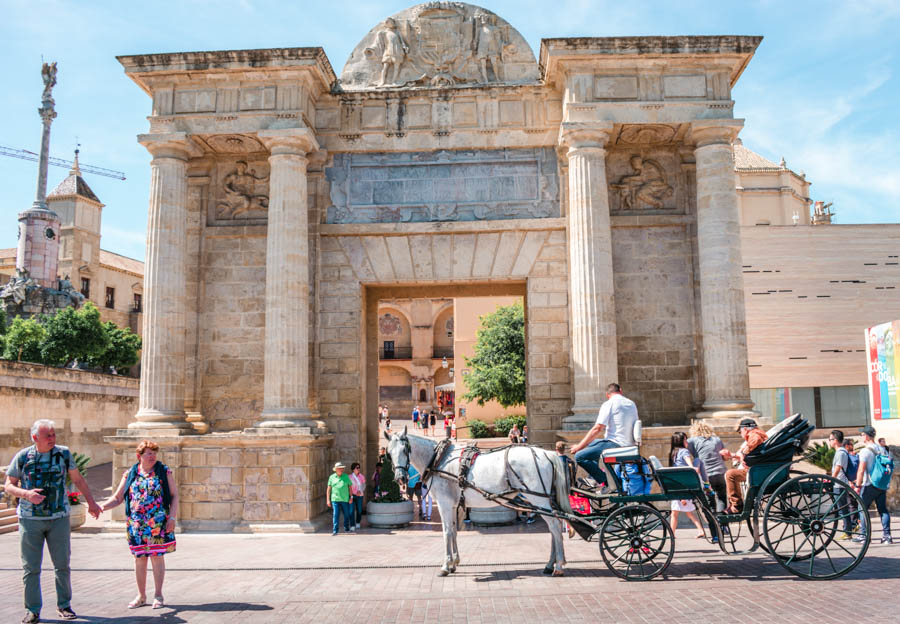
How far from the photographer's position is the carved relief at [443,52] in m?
15.1

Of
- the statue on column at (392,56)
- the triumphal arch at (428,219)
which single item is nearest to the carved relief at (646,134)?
the triumphal arch at (428,219)

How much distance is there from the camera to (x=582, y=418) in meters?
12.9

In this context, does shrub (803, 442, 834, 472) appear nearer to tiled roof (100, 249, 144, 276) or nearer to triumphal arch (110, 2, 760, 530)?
triumphal arch (110, 2, 760, 530)

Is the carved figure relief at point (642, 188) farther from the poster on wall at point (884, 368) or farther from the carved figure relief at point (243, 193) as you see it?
the poster on wall at point (884, 368)

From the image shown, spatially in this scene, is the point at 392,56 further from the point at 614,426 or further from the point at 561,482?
the point at 561,482

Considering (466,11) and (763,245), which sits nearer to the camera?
(466,11)

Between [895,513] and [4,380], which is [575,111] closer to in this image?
[895,513]

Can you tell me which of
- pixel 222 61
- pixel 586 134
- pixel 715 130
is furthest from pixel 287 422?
pixel 715 130

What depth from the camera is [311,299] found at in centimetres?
1473

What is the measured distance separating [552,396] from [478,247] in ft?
10.5

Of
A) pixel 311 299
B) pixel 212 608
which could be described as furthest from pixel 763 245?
pixel 212 608

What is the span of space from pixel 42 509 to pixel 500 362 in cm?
2964

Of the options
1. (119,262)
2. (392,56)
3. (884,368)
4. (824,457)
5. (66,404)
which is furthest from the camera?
(119,262)

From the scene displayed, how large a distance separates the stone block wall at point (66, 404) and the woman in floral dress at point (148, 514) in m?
20.4
